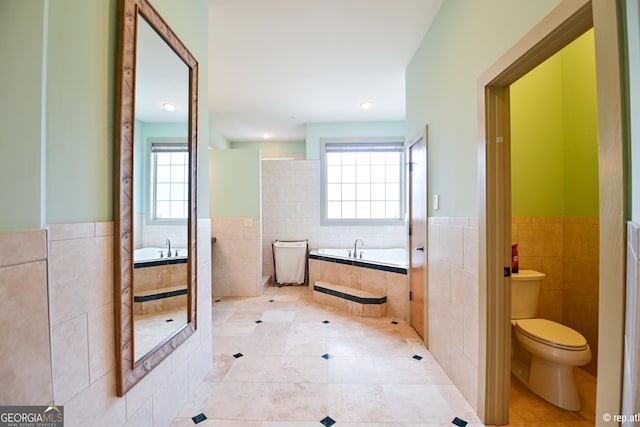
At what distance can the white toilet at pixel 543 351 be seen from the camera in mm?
1594

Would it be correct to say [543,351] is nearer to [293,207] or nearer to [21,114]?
[21,114]

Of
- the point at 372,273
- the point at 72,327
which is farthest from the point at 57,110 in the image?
the point at 372,273

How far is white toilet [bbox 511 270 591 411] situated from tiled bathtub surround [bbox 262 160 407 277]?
2.89m

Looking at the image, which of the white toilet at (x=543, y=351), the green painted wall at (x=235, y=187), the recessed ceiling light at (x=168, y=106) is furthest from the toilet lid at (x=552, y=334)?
the green painted wall at (x=235, y=187)

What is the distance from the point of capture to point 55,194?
0.87 m

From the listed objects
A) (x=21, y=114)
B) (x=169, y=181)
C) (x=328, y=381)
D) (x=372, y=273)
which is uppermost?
(x=21, y=114)

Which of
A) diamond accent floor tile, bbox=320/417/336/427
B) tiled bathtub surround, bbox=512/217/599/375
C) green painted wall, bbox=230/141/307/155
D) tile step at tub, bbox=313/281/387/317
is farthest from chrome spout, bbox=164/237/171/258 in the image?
green painted wall, bbox=230/141/307/155

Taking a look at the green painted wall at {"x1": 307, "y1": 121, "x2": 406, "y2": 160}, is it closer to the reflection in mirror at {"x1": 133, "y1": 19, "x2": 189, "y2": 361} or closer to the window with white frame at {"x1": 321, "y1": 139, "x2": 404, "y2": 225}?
the window with white frame at {"x1": 321, "y1": 139, "x2": 404, "y2": 225}

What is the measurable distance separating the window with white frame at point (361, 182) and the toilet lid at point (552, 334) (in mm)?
2888

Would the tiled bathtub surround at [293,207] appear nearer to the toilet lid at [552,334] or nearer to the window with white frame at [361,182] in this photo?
the window with white frame at [361,182]

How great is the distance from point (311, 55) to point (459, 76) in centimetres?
150

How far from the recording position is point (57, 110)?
2.88ft

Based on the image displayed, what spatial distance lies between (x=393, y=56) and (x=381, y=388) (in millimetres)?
2982

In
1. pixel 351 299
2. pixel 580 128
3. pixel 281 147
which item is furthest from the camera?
pixel 281 147
